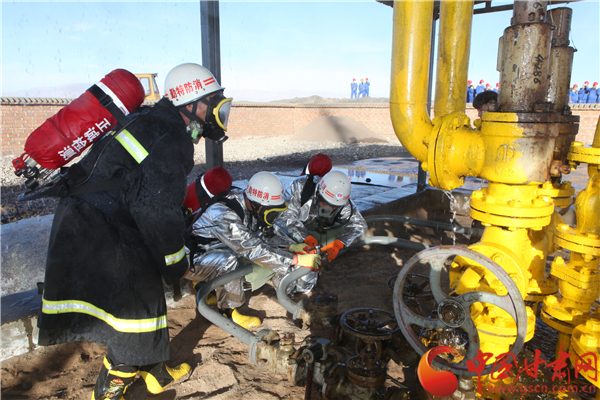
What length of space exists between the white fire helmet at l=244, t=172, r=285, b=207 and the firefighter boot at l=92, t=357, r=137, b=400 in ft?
4.75

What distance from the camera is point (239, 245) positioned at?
285cm

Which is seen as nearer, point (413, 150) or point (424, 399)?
point (424, 399)

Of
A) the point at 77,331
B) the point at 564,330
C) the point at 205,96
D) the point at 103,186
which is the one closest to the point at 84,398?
the point at 77,331

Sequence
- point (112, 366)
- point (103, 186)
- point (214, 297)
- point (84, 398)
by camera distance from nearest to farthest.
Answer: point (103, 186) → point (112, 366) → point (84, 398) → point (214, 297)

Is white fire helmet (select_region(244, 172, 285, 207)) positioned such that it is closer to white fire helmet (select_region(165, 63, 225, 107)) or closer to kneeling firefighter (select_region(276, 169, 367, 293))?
kneeling firefighter (select_region(276, 169, 367, 293))

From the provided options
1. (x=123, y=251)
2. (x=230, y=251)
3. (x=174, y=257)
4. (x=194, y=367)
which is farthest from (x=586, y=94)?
(x=123, y=251)

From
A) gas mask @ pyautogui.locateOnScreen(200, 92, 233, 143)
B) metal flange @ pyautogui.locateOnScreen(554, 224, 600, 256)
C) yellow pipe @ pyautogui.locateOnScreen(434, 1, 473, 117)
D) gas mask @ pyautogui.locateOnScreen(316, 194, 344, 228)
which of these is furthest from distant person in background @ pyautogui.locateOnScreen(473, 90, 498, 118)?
gas mask @ pyautogui.locateOnScreen(200, 92, 233, 143)

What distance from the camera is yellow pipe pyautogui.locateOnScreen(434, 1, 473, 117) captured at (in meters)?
2.40

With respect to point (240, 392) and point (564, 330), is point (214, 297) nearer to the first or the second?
point (240, 392)

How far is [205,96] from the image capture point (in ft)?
6.83

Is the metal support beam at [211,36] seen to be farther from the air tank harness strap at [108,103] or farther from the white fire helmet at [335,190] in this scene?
the air tank harness strap at [108,103]

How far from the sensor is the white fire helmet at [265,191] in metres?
2.92

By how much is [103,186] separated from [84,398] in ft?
4.03

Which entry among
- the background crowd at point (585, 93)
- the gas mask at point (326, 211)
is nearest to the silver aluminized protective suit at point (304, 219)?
the gas mask at point (326, 211)
